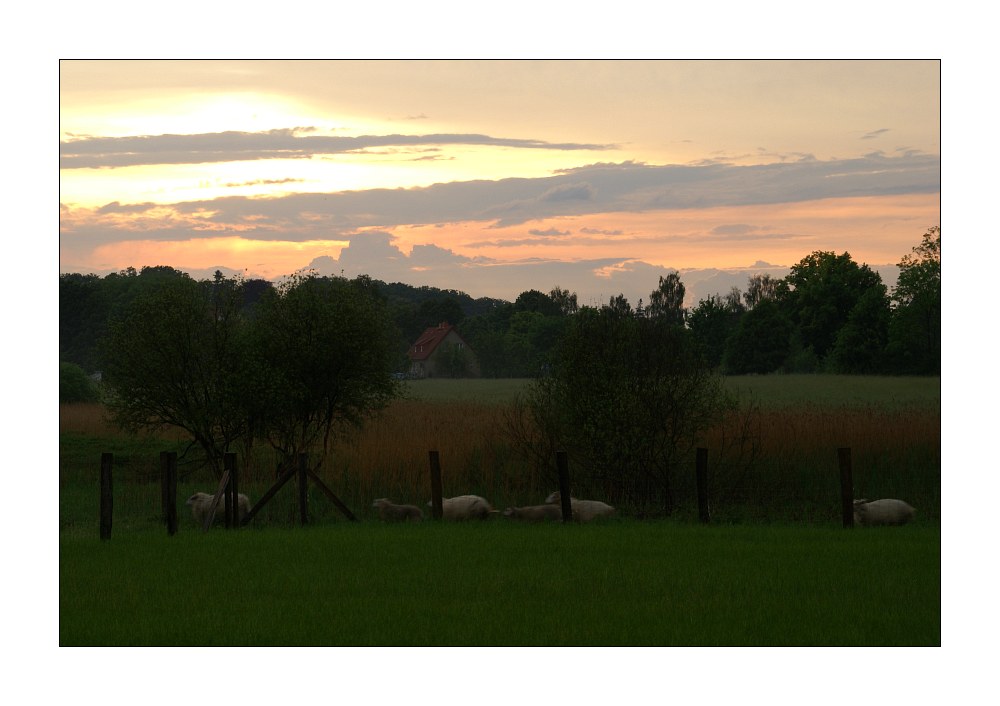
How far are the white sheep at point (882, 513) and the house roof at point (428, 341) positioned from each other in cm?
7379

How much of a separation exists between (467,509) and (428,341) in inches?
2909

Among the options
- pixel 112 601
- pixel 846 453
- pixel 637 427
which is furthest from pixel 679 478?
pixel 112 601

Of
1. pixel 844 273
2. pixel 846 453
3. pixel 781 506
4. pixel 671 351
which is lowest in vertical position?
pixel 781 506

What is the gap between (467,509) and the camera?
3112 centimetres

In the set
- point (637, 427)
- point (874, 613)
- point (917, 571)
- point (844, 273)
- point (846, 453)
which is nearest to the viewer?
point (874, 613)

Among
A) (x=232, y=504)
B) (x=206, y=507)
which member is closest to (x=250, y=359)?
(x=206, y=507)

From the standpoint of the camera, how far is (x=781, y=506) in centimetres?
3397

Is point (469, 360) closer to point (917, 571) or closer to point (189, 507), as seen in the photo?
point (189, 507)

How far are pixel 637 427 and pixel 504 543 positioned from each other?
30.4 ft

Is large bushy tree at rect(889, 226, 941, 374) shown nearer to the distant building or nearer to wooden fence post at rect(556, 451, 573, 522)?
wooden fence post at rect(556, 451, 573, 522)

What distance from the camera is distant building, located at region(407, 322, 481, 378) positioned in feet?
336

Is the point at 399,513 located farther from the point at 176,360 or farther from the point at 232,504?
the point at 176,360

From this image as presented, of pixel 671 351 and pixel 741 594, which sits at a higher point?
pixel 671 351

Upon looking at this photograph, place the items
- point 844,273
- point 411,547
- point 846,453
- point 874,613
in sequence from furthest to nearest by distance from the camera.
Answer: point 844,273
point 846,453
point 411,547
point 874,613
